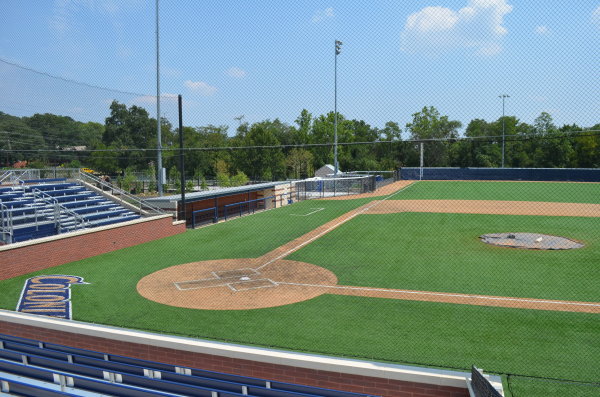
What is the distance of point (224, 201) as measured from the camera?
84.1 feet

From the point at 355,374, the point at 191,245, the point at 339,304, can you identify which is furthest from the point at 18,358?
the point at 191,245

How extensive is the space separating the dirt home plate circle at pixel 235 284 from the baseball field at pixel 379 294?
45mm

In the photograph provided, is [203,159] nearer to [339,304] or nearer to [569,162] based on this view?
[569,162]

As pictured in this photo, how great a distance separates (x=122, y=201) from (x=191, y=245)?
543cm

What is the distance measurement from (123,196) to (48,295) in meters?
10.1

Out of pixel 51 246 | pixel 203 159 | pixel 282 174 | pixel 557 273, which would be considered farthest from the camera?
pixel 203 159

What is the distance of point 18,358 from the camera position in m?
6.03

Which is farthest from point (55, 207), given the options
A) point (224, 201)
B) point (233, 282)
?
point (224, 201)

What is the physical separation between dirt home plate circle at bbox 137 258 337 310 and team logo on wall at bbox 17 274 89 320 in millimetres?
1680

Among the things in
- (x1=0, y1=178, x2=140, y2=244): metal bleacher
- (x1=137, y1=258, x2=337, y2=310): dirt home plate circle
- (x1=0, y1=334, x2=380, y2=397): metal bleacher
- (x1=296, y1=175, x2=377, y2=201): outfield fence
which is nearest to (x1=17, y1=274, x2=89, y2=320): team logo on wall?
(x1=137, y1=258, x2=337, y2=310): dirt home plate circle

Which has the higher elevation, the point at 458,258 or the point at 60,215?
the point at 60,215

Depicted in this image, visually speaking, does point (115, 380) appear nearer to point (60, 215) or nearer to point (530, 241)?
point (60, 215)

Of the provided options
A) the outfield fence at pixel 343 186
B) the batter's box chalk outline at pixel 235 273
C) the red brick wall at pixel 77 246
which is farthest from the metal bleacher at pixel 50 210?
the outfield fence at pixel 343 186

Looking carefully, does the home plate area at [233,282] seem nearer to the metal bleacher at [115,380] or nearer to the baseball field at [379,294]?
the baseball field at [379,294]
